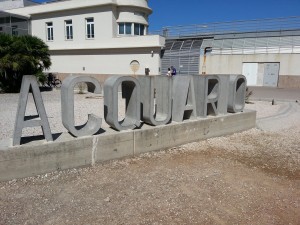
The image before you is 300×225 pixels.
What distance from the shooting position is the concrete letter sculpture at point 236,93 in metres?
7.50

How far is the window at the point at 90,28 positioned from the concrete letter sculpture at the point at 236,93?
2239 centimetres

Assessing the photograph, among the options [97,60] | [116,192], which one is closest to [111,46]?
[97,60]

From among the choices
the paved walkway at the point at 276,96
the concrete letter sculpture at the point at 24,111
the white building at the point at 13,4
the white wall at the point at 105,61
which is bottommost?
the paved walkway at the point at 276,96

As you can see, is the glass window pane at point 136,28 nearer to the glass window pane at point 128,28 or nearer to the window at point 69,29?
the glass window pane at point 128,28

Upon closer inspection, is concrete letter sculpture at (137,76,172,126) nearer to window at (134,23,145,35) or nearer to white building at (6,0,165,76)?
white building at (6,0,165,76)

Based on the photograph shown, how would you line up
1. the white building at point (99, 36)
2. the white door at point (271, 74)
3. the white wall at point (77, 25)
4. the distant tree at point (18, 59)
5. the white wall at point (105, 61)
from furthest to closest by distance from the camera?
the white wall at point (77, 25)
the white door at point (271, 74)
the white building at point (99, 36)
the white wall at point (105, 61)
the distant tree at point (18, 59)

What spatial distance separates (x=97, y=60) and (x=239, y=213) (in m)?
25.7

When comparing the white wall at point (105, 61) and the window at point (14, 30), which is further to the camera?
the window at point (14, 30)

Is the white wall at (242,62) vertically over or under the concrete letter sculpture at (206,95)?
over

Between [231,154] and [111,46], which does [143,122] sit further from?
[111,46]

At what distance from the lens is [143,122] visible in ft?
19.8

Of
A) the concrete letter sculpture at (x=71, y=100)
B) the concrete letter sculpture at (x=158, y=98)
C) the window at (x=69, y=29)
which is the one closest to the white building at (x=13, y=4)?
the window at (x=69, y=29)

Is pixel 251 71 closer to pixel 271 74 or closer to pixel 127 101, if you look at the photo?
pixel 271 74

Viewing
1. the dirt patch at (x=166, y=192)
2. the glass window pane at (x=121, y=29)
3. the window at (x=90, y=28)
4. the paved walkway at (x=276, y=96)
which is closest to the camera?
the dirt patch at (x=166, y=192)
